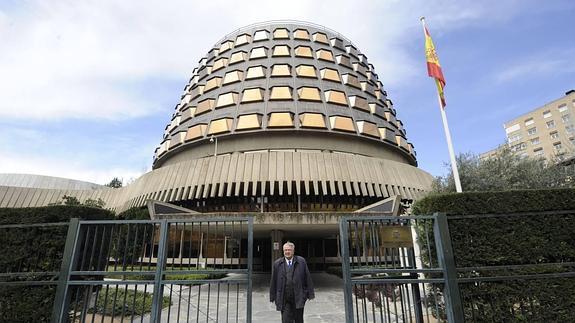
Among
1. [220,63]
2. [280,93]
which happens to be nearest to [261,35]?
[220,63]

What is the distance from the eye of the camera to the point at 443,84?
47.0 ft

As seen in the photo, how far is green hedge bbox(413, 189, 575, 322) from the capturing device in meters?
6.42

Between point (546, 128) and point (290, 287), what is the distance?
81.1m

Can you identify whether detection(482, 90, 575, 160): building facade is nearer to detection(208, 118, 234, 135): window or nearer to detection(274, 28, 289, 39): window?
detection(274, 28, 289, 39): window

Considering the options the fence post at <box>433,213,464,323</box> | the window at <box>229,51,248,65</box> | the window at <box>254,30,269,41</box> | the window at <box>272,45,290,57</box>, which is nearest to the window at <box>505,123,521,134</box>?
the window at <box>272,45,290,57</box>

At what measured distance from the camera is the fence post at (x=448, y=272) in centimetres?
564

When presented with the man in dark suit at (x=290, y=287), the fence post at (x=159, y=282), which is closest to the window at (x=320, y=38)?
Result: the fence post at (x=159, y=282)

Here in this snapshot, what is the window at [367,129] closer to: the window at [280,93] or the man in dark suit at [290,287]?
the window at [280,93]

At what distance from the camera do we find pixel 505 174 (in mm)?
16375

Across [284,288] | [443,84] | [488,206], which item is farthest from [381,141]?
[284,288]

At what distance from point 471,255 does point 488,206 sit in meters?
1.23

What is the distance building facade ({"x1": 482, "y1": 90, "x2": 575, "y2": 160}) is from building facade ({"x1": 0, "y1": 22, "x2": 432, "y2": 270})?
Answer: 3762cm

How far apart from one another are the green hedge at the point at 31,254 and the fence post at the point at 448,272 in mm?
8178

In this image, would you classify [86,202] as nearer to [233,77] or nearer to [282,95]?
[233,77]
